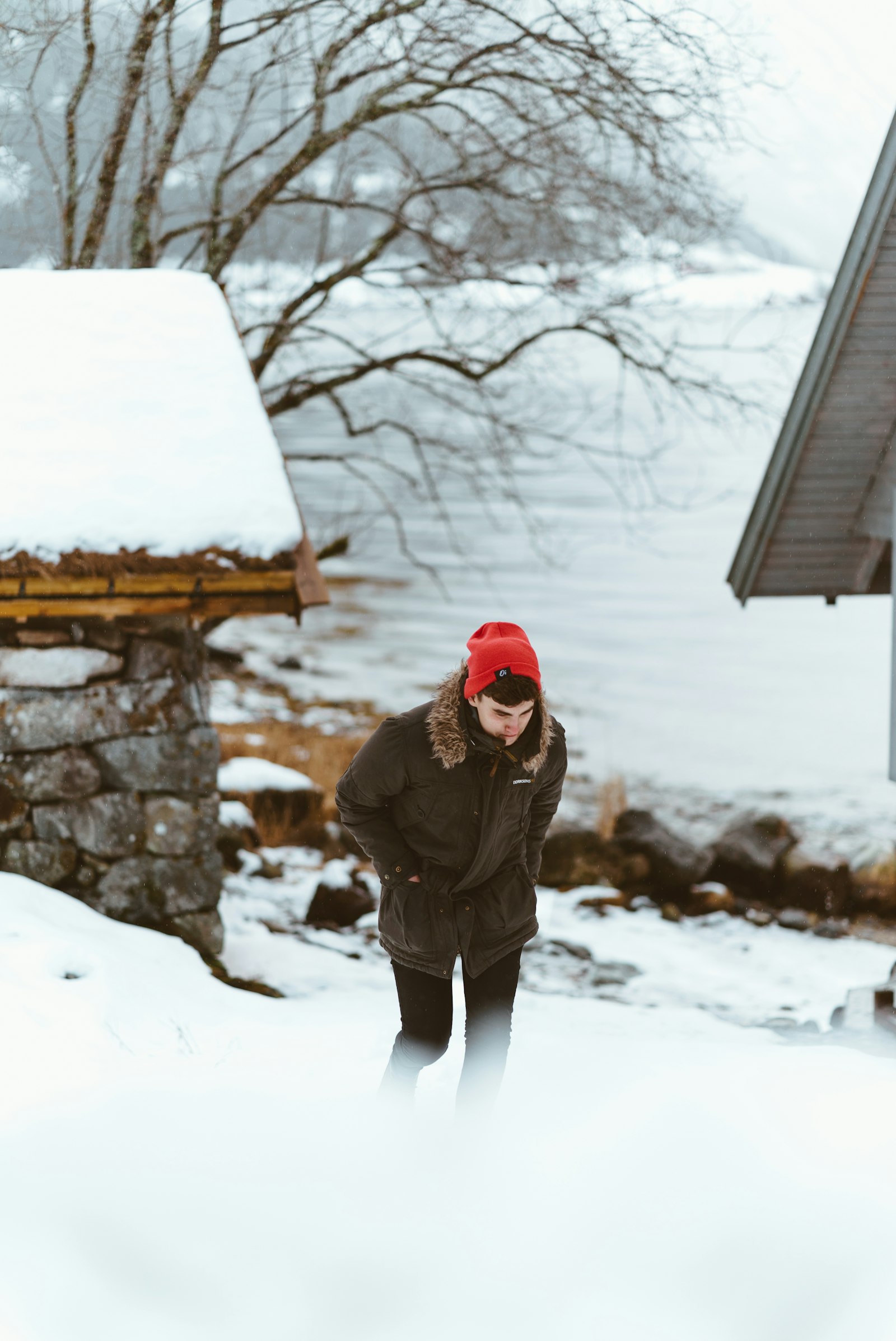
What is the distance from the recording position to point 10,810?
4855 mm

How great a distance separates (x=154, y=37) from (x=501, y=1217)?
7.02 m

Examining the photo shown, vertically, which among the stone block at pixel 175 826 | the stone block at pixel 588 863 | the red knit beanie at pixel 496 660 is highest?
the red knit beanie at pixel 496 660

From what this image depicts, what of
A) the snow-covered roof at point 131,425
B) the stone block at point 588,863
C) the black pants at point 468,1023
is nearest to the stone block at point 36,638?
the snow-covered roof at point 131,425

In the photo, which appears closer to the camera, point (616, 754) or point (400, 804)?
point (400, 804)

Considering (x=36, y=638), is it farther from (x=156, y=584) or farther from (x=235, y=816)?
(x=235, y=816)

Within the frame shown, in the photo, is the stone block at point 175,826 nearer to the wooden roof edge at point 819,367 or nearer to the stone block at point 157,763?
the stone block at point 157,763

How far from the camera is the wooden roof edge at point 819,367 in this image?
4.96 meters

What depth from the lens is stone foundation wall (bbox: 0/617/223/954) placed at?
4863 mm

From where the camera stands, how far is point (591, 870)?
9648 millimetres

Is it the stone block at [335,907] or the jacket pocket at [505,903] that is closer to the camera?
the jacket pocket at [505,903]

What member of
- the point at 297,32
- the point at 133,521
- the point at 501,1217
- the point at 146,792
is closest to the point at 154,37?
the point at 297,32

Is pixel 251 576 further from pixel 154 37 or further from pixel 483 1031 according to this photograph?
pixel 154 37

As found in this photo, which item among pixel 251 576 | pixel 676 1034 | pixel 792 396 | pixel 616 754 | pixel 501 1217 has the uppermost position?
pixel 792 396

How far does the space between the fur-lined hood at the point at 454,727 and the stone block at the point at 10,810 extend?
282 centimetres
